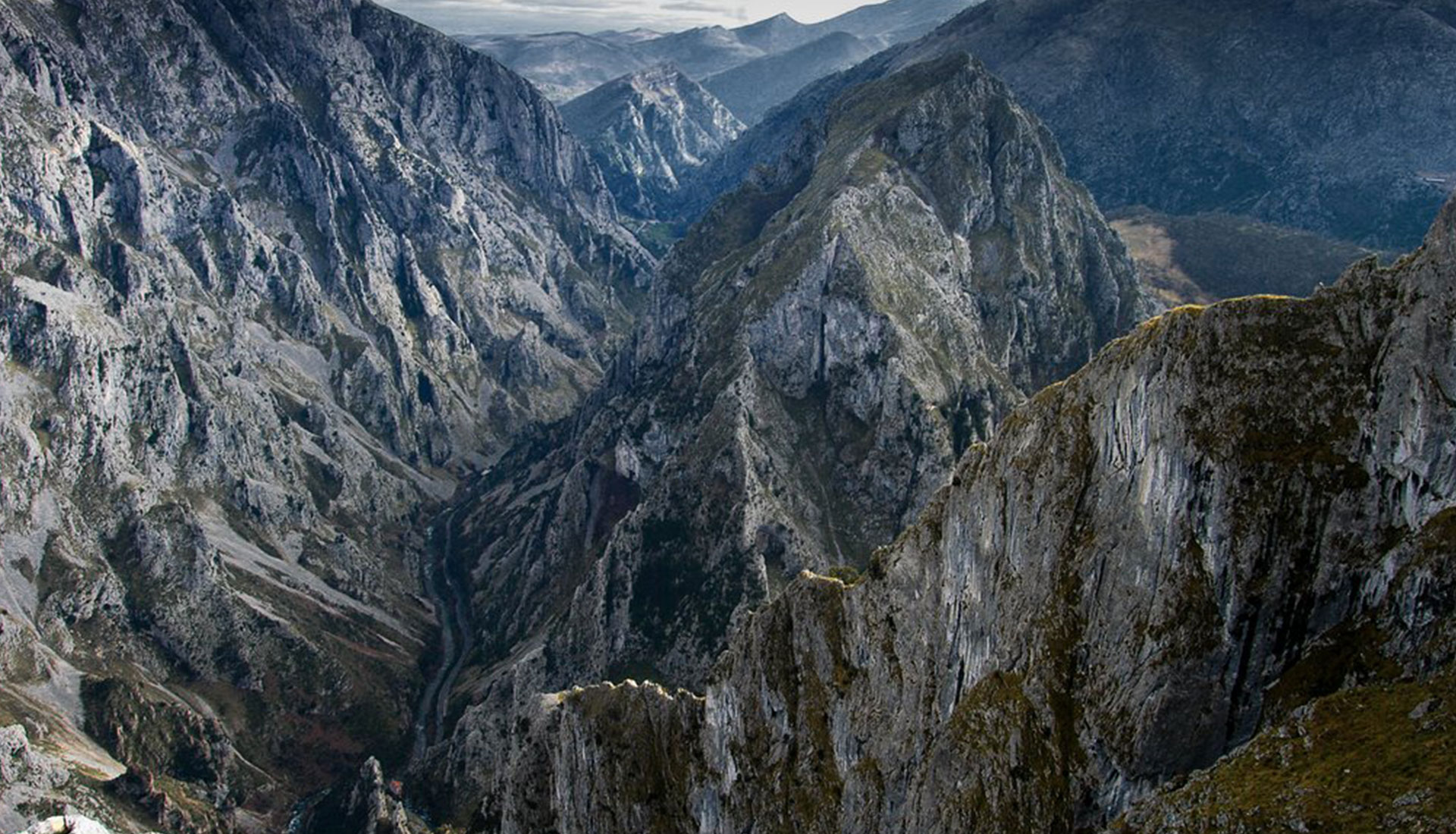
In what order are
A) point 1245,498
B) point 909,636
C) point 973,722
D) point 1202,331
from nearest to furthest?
point 1245,498 → point 1202,331 → point 973,722 → point 909,636

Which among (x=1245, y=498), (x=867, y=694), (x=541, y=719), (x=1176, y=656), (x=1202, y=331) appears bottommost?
(x=541, y=719)

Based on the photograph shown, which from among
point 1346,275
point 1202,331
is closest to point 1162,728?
point 1202,331

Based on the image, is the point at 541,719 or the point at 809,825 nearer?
the point at 809,825

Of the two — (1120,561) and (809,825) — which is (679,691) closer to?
(809,825)

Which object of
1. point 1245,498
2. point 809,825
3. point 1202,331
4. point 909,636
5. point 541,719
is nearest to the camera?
point 1245,498

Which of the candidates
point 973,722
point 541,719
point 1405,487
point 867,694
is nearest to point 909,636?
point 867,694

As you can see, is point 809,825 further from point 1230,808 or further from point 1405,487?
point 1405,487

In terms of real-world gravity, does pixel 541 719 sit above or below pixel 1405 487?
below
